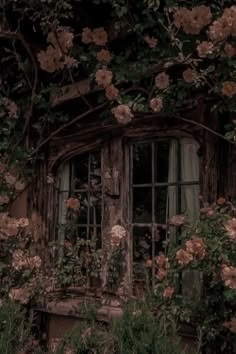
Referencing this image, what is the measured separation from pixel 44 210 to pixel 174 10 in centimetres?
213

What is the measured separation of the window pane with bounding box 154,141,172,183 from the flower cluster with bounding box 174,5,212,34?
95 cm

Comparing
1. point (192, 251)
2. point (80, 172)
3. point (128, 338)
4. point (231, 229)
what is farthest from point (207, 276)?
point (80, 172)

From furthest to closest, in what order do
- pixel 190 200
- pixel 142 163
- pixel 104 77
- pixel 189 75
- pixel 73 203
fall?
pixel 73 203 < pixel 142 163 < pixel 190 200 < pixel 104 77 < pixel 189 75

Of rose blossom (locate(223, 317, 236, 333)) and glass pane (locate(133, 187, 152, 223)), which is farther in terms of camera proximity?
glass pane (locate(133, 187, 152, 223))

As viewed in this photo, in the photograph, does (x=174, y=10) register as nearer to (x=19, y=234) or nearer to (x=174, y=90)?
(x=174, y=90)

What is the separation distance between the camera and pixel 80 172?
171 inches

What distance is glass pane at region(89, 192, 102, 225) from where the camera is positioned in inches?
163

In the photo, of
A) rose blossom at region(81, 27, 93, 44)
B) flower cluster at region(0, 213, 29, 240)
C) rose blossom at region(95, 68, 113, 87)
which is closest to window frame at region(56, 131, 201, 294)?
rose blossom at region(95, 68, 113, 87)

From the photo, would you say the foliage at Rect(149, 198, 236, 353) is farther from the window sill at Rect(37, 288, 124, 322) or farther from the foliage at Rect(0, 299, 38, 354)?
the foliage at Rect(0, 299, 38, 354)

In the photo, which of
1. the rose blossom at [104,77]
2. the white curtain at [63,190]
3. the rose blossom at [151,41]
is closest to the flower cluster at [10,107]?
the white curtain at [63,190]

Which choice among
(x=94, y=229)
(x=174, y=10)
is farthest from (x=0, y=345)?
(x=174, y=10)

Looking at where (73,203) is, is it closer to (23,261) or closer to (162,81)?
(23,261)

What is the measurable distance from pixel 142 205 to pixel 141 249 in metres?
0.34

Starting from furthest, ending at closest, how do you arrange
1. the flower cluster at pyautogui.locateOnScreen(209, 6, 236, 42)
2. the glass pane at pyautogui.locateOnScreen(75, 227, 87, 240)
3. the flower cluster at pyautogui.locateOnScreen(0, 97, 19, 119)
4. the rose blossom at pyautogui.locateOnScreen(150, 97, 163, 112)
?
1. the flower cluster at pyautogui.locateOnScreen(0, 97, 19, 119)
2. the glass pane at pyautogui.locateOnScreen(75, 227, 87, 240)
3. the rose blossom at pyautogui.locateOnScreen(150, 97, 163, 112)
4. the flower cluster at pyautogui.locateOnScreen(209, 6, 236, 42)
